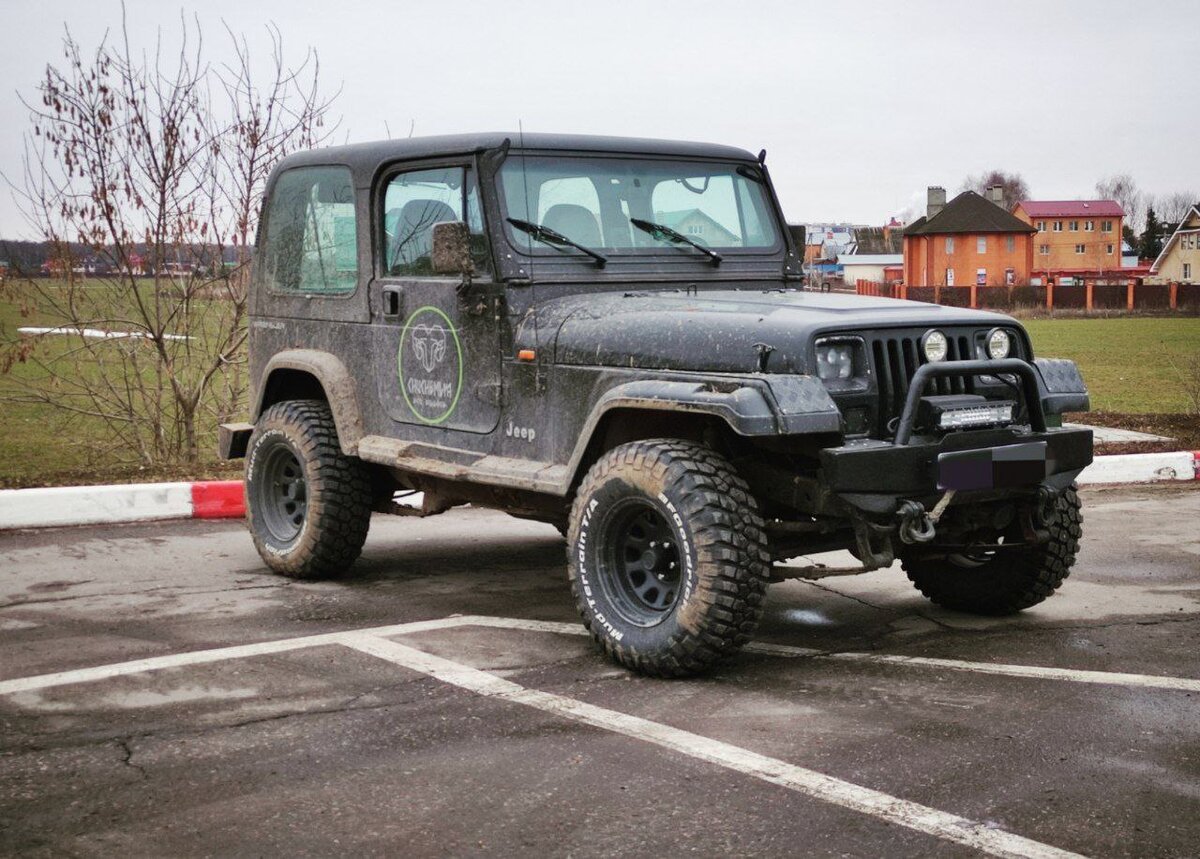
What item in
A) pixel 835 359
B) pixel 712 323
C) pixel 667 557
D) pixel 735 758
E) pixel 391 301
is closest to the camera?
pixel 735 758

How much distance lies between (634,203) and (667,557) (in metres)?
1.84

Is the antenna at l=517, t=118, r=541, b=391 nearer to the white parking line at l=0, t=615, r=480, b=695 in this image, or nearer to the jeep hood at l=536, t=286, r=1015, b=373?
the jeep hood at l=536, t=286, r=1015, b=373

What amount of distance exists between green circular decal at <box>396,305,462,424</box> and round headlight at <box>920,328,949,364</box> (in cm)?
206

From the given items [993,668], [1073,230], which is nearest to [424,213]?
[993,668]

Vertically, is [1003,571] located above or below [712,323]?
below

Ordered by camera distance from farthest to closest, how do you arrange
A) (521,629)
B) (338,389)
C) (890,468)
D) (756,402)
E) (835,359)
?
(338,389), (521,629), (835,359), (890,468), (756,402)

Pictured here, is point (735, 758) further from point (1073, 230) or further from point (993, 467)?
point (1073, 230)

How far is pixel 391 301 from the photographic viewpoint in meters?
6.75

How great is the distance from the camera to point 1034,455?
5.41 metres

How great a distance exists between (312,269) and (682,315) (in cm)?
259

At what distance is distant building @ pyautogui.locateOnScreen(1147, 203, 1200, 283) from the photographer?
81000 millimetres

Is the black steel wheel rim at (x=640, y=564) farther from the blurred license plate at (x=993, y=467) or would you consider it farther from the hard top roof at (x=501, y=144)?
the hard top roof at (x=501, y=144)

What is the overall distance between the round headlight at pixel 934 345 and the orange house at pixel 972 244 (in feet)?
276

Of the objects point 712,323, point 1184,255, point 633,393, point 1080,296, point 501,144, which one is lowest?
point 633,393
